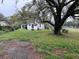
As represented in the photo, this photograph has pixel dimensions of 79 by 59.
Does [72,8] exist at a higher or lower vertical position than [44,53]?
higher

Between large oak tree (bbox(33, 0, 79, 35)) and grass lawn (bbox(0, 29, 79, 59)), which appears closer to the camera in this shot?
grass lawn (bbox(0, 29, 79, 59))

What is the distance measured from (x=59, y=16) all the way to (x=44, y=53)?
Result: 43.9 feet

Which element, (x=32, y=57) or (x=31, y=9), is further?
(x=31, y=9)

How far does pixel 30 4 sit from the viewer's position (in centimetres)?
2644

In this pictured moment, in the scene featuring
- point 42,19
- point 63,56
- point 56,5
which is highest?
point 56,5

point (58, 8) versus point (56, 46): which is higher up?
point (58, 8)

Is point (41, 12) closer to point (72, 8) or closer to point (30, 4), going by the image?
point (30, 4)

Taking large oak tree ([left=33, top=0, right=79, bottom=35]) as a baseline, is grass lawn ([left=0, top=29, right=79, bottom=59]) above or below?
below

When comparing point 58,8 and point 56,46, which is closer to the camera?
point 56,46

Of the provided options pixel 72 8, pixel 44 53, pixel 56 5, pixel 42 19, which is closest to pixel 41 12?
pixel 42 19

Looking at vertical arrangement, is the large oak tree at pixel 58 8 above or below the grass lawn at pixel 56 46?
above

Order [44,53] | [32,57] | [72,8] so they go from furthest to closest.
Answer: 1. [72,8]
2. [44,53]
3. [32,57]

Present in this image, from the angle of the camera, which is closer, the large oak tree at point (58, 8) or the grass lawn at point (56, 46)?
the grass lawn at point (56, 46)

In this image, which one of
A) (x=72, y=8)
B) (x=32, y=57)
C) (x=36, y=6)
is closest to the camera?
(x=32, y=57)
